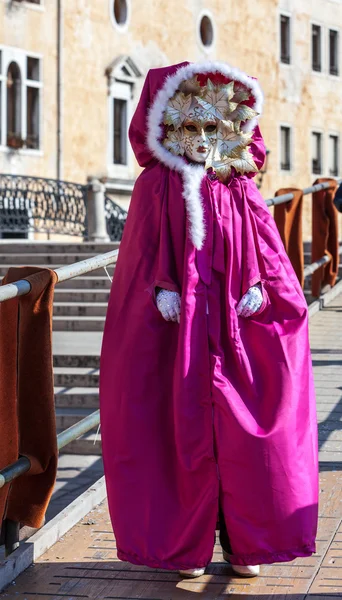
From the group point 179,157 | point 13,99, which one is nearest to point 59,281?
point 179,157

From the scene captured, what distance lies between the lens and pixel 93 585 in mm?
3791

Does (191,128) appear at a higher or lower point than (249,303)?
higher

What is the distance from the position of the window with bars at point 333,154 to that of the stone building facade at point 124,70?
484 mm

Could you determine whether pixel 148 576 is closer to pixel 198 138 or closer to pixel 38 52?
pixel 198 138

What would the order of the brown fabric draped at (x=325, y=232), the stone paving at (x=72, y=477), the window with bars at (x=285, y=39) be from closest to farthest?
the stone paving at (x=72, y=477) < the brown fabric draped at (x=325, y=232) < the window with bars at (x=285, y=39)

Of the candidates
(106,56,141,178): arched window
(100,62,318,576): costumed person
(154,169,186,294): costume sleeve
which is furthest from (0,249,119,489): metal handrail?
(106,56,141,178): arched window

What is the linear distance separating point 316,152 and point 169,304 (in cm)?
3179

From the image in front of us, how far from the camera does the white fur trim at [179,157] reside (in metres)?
3.79

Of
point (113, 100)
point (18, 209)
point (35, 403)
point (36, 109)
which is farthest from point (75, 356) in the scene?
point (113, 100)

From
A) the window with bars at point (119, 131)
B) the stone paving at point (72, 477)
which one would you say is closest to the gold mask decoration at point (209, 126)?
the stone paving at point (72, 477)

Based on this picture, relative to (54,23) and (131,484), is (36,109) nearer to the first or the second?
(54,23)

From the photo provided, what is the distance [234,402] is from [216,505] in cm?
32

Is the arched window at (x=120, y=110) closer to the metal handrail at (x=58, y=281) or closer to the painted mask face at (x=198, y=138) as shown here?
the metal handrail at (x=58, y=281)

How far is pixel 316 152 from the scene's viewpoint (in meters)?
34.9
